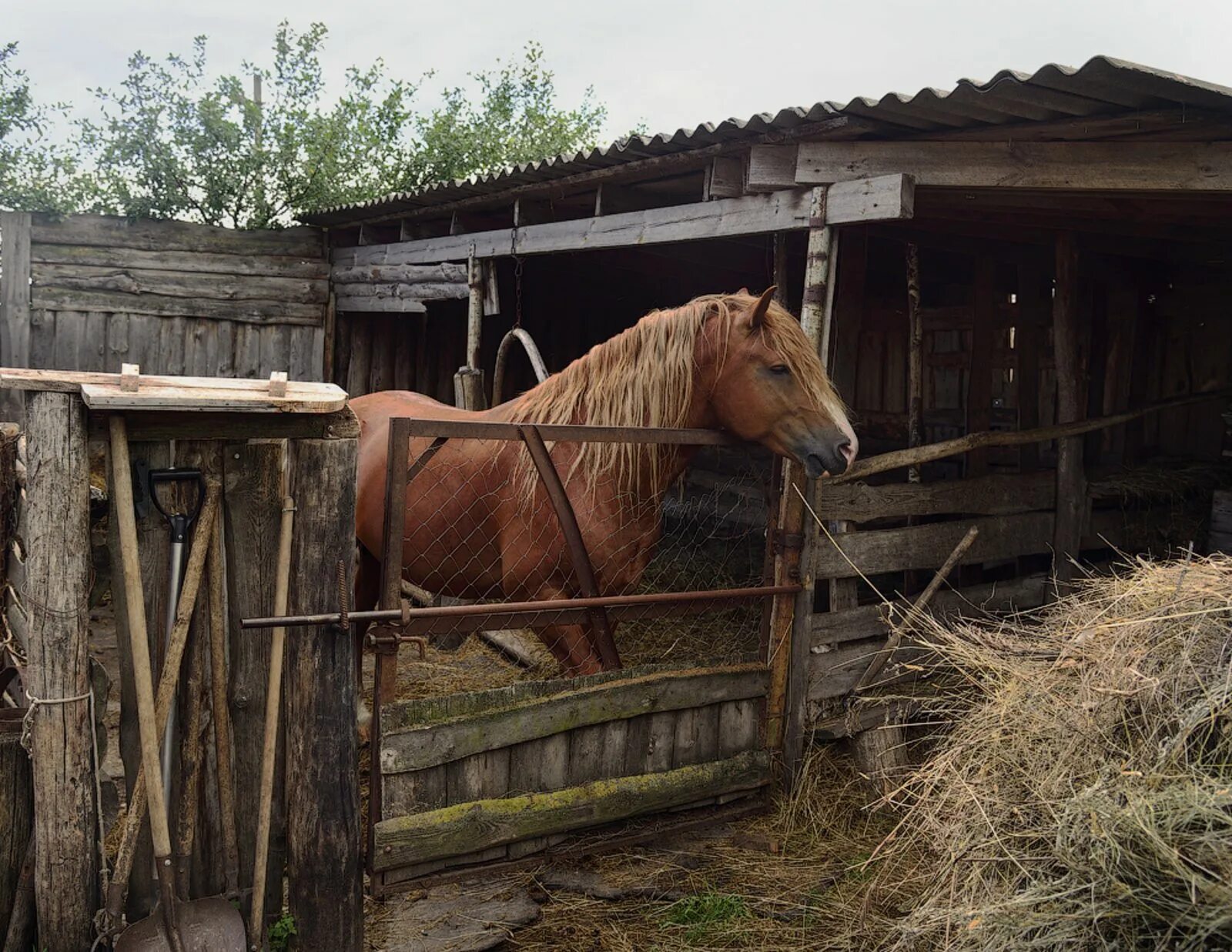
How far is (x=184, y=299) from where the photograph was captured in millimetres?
7273

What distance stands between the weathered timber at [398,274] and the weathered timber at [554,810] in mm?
4110

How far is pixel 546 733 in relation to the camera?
3.32 metres

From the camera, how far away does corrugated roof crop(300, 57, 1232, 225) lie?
9.85 feet

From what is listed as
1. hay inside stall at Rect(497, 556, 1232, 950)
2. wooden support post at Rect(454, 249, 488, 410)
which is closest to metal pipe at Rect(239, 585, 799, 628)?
hay inside stall at Rect(497, 556, 1232, 950)

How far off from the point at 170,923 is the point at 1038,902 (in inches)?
76.2

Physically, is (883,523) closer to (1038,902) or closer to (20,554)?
(1038,902)

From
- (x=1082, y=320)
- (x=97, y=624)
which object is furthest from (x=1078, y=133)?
(x=97, y=624)

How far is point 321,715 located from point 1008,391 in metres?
5.68

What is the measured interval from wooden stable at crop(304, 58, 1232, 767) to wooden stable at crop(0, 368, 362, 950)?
2.03 m

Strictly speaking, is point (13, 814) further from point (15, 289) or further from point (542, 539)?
point (15, 289)

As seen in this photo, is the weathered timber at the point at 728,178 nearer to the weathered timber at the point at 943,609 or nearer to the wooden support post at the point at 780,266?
the wooden support post at the point at 780,266

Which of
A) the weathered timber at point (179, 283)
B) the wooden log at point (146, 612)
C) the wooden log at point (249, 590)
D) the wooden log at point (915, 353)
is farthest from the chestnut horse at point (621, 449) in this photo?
the weathered timber at point (179, 283)

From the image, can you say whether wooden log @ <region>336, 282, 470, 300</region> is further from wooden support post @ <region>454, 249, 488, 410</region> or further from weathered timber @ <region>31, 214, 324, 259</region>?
weathered timber @ <region>31, 214, 324, 259</region>

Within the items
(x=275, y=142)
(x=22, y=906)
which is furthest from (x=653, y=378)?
(x=275, y=142)
